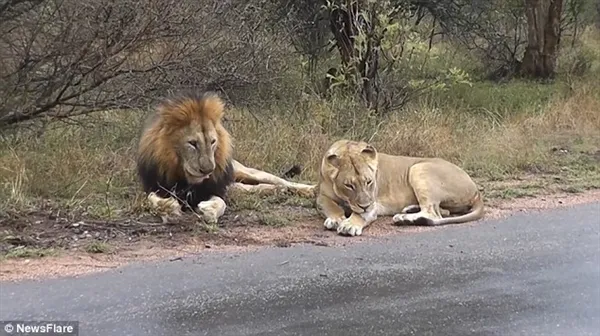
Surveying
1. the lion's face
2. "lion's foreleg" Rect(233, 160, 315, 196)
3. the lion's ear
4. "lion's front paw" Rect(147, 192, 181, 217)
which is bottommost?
"lion's foreleg" Rect(233, 160, 315, 196)

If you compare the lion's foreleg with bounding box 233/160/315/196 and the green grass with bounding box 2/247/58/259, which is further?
the lion's foreleg with bounding box 233/160/315/196

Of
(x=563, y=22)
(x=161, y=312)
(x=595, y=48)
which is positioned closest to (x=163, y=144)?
(x=161, y=312)

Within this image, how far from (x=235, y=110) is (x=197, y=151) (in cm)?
469

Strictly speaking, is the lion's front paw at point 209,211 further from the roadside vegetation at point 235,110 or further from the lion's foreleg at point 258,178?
the lion's foreleg at point 258,178

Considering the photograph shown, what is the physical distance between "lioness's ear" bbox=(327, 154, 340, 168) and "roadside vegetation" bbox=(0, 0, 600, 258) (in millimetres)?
557

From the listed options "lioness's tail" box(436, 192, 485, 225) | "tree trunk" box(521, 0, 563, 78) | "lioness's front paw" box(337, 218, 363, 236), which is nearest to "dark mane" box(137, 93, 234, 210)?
"lioness's front paw" box(337, 218, 363, 236)

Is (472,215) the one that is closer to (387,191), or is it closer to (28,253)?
(387,191)

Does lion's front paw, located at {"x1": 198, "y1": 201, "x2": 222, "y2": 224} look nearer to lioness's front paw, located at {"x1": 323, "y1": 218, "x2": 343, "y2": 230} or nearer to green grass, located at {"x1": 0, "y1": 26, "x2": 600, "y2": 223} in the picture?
green grass, located at {"x1": 0, "y1": 26, "x2": 600, "y2": 223}

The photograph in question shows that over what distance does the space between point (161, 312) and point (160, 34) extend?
5750 millimetres

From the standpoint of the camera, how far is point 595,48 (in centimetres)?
2517

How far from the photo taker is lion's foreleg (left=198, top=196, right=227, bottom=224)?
7.20 m

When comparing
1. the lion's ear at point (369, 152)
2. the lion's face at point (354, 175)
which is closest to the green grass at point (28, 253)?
the lion's face at point (354, 175)

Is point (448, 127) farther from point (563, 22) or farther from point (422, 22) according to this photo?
point (563, 22)

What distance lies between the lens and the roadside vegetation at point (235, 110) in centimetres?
777
